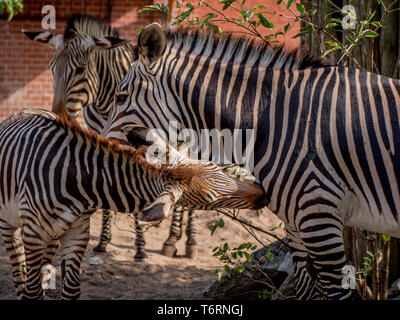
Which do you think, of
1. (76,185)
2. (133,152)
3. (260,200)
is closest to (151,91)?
(133,152)

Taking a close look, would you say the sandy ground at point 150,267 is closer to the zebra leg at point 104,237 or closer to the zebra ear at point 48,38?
the zebra leg at point 104,237

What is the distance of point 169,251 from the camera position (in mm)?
8633

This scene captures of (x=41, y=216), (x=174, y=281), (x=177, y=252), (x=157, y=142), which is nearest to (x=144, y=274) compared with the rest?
(x=174, y=281)

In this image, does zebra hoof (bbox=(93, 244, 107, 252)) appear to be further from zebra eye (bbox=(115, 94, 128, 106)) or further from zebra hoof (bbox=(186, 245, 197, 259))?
zebra eye (bbox=(115, 94, 128, 106))

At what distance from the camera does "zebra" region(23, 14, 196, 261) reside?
7137 millimetres

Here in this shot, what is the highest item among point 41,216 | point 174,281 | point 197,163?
point 197,163

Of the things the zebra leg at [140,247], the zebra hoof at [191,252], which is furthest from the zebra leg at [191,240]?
the zebra leg at [140,247]

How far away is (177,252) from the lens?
29.3 feet

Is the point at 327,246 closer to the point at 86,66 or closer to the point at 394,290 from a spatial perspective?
the point at 394,290

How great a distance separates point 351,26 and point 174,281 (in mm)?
3744

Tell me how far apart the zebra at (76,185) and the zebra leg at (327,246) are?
0.53m

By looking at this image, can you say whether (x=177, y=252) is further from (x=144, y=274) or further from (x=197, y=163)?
(x=197, y=163)

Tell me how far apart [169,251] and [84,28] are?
10.3 feet

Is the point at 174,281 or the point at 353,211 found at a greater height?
the point at 353,211
